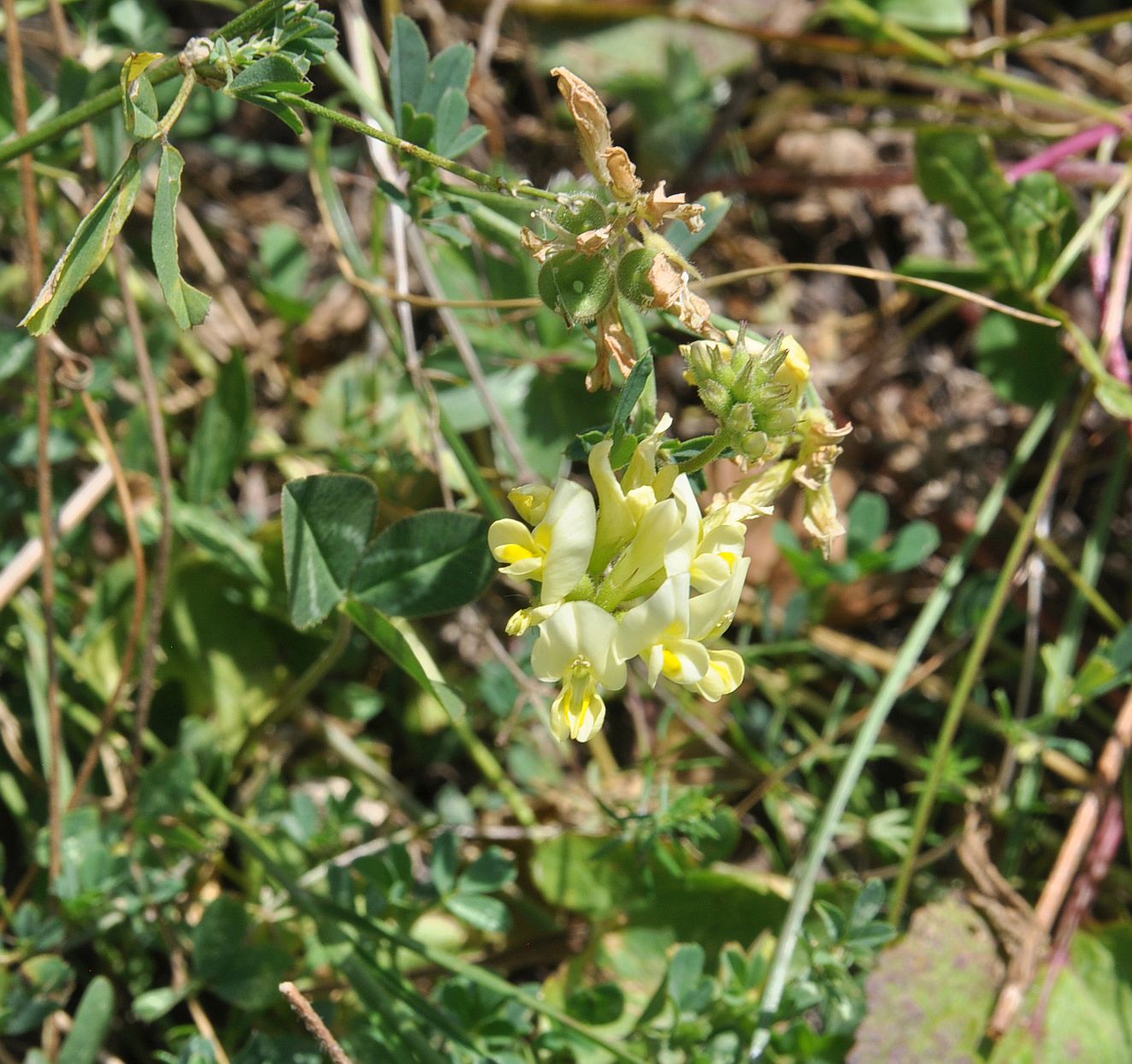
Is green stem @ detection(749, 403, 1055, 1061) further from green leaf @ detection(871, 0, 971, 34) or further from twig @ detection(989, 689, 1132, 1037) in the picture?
green leaf @ detection(871, 0, 971, 34)

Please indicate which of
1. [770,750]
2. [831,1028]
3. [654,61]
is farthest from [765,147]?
[831,1028]

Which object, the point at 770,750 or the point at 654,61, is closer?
the point at 770,750

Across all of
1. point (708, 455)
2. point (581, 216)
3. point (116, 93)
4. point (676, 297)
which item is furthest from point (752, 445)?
point (116, 93)

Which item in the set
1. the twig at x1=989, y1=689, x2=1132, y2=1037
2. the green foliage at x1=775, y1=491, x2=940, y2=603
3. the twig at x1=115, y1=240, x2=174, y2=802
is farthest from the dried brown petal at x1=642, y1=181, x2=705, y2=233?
the twig at x1=989, y1=689, x2=1132, y2=1037

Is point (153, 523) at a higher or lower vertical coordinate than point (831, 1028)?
higher

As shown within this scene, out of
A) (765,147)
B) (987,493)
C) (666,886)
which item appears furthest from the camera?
(765,147)

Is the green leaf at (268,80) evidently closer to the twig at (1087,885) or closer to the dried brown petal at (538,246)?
the dried brown petal at (538,246)

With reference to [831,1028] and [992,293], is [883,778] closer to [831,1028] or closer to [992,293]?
[831,1028]
